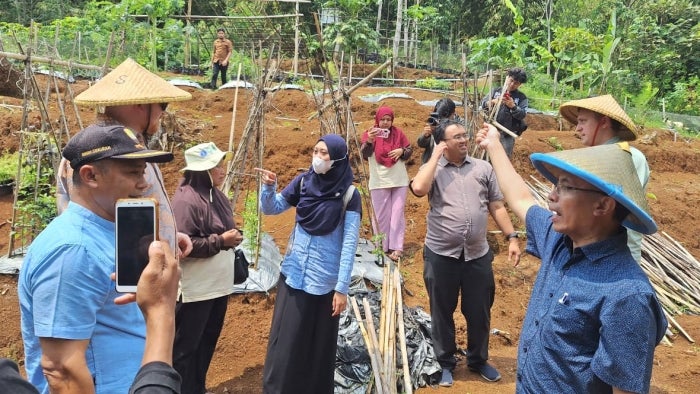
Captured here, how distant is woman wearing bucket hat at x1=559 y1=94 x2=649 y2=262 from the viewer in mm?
2850

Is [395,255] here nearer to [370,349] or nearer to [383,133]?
Answer: [383,133]

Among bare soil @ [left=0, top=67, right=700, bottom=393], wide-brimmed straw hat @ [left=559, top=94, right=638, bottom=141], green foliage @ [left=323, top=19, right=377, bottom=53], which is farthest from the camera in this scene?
green foliage @ [left=323, top=19, right=377, bottom=53]

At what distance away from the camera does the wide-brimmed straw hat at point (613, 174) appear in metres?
1.63

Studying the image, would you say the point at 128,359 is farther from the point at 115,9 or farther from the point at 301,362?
the point at 115,9

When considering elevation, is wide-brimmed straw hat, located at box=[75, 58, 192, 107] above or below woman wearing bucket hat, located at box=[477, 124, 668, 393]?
above

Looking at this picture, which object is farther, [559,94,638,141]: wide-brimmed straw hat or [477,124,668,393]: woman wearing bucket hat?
[559,94,638,141]: wide-brimmed straw hat

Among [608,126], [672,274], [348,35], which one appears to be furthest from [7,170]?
[348,35]

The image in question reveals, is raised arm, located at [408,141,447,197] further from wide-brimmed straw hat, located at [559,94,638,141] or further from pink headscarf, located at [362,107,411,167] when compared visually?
pink headscarf, located at [362,107,411,167]

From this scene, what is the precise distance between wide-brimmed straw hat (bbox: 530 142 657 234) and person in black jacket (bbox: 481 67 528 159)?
15.2ft

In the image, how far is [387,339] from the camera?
381 centimetres

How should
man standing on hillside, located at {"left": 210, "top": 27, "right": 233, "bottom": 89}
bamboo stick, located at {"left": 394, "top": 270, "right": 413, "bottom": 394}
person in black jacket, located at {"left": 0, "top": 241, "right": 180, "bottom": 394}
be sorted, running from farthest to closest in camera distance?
man standing on hillside, located at {"left": 210, "top": 27, "right": 233, "bottom": 89}, bamboo stick, located at {"left": 394, "top": 270, "right": 413, "bottom": 394}, person in black jacket, located at {"left": 0, "top": 241, "right": 180, "bottom": 394}

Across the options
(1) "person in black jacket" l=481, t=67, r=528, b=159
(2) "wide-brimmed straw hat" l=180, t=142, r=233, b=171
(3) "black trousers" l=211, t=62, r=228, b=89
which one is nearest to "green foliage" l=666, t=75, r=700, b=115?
(1) "person in black jacket" l=481, t=67, r=528, b=159

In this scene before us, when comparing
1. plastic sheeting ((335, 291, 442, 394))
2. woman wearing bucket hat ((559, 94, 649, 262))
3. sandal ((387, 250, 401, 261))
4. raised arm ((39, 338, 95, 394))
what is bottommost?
plastic sheeting ((335, 291, 442, 394))

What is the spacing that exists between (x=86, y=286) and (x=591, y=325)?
5.04ft
